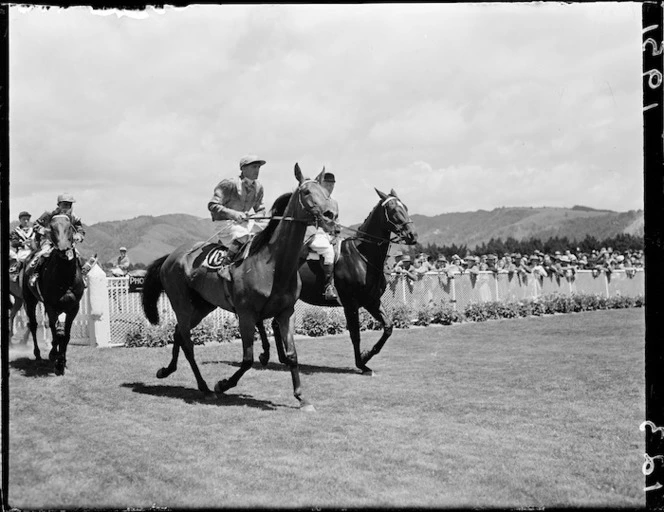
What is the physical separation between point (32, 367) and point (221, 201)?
4332 millimetres

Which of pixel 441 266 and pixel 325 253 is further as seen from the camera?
pixel 441 266

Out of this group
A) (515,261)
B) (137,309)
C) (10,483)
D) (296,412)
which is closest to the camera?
(10,483)

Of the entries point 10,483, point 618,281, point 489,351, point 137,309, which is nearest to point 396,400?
point 10,483

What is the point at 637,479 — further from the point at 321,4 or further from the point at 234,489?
the point at 321,4

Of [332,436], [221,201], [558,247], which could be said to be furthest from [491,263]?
[332,436]

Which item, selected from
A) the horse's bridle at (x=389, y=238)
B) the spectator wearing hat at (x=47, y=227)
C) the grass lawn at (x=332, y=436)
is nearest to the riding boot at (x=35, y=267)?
the spectator wearing hat at (x=47, y=227)

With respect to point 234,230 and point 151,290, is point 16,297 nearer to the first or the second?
point 151,290

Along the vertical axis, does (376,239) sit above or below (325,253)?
above

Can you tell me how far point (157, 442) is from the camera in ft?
20.0

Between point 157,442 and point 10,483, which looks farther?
point 157,442

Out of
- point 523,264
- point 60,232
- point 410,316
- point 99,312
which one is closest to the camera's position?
point 60,232

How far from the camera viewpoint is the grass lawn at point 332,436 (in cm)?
487

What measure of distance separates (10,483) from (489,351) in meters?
10.4

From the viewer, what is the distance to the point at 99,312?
46.6ft
